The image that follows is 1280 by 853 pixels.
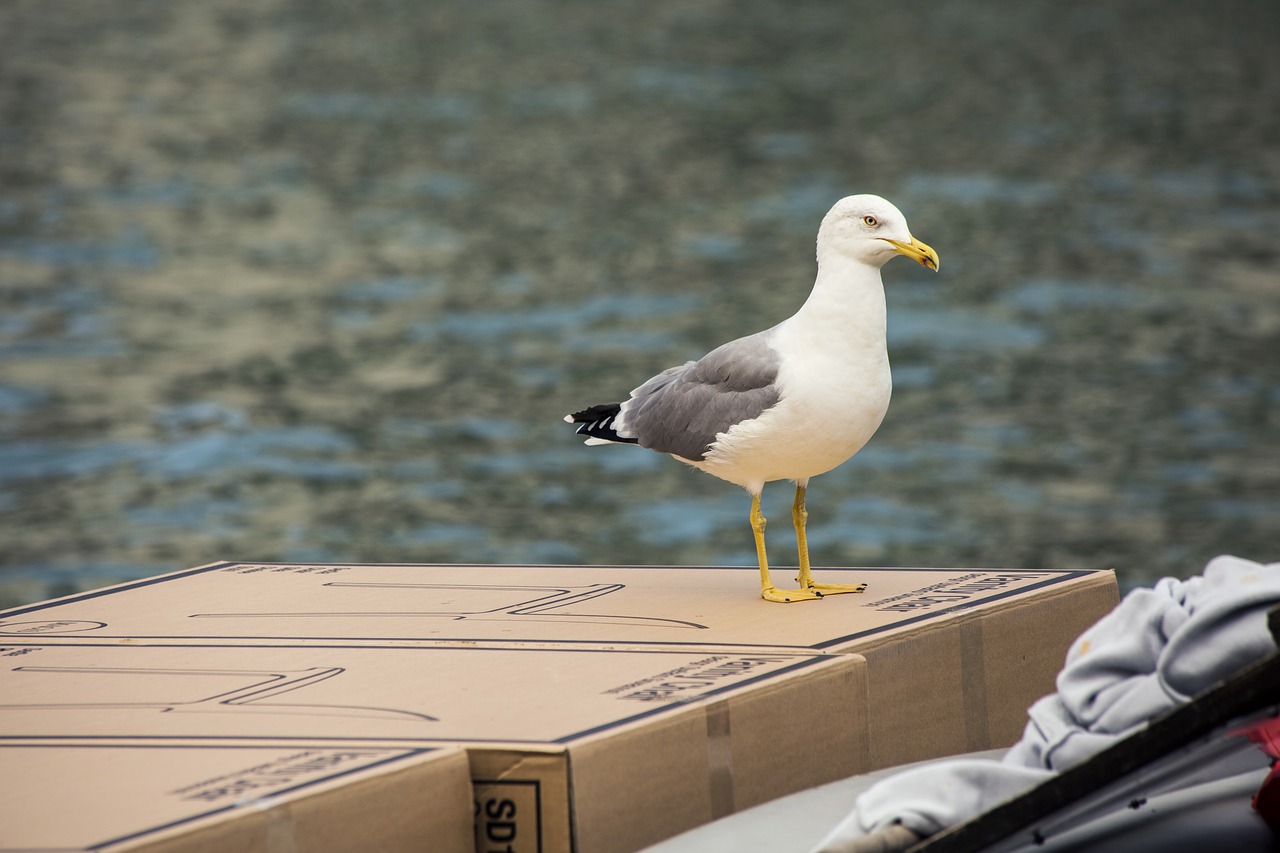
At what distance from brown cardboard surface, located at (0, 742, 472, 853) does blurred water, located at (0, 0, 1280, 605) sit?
3.25 metres

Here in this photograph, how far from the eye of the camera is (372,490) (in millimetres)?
5480

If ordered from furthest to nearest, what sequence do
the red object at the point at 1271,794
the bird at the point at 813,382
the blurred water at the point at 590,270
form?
the blurred water at the point at 590,270
the bird at the point at 813,382
the red object at the point at 1271,794

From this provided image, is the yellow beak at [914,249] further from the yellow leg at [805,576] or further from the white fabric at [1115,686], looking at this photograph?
the white fabric at [1115,686]

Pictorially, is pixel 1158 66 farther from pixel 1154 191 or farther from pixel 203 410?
pixel 203 410

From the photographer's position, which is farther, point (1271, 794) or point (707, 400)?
point (707, 400)

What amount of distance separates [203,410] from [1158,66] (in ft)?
22.7

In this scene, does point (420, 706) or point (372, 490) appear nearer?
point (420, 706)

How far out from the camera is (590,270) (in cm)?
750

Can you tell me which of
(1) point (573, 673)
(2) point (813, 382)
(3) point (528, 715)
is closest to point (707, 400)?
(2) point (813, 382)

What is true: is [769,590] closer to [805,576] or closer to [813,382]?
[805,576]

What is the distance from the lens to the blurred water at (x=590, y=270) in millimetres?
5301

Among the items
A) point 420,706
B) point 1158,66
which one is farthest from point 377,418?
point 1158,66

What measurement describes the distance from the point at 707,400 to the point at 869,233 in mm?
296

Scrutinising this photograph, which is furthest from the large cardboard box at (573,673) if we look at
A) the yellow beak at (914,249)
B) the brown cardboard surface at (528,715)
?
the yellow beak at (914,249)
